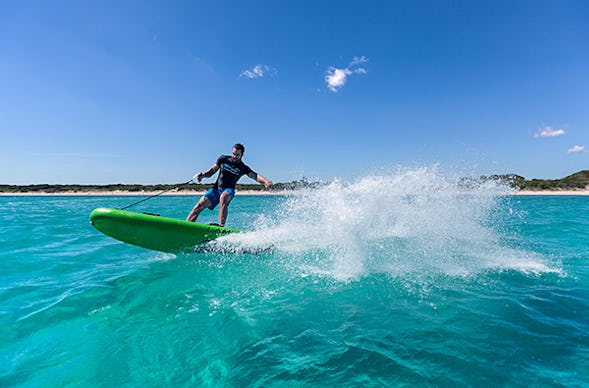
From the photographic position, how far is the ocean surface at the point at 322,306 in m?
3.51

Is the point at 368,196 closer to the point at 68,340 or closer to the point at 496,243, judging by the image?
the point at 496,243

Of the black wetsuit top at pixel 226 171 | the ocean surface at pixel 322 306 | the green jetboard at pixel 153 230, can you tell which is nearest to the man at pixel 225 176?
the black wetsuit top at pixel 226 171

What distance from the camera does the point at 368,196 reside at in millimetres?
9547

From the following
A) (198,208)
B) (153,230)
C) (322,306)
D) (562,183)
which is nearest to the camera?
(322,306)

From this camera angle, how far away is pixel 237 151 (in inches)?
346

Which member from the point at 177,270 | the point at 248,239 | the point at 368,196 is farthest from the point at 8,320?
→ the point at 368,196

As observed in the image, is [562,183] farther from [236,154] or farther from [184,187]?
[184,187]

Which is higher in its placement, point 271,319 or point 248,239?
point 248,239

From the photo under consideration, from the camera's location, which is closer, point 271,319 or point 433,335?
point 433,335

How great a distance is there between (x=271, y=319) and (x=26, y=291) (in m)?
5.20

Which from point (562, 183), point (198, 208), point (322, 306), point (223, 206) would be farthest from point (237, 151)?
point (562, 183)

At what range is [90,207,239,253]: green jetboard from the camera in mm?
7387

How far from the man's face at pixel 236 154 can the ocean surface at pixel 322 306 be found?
2.20m

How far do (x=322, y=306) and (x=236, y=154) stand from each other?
5.22 meters
